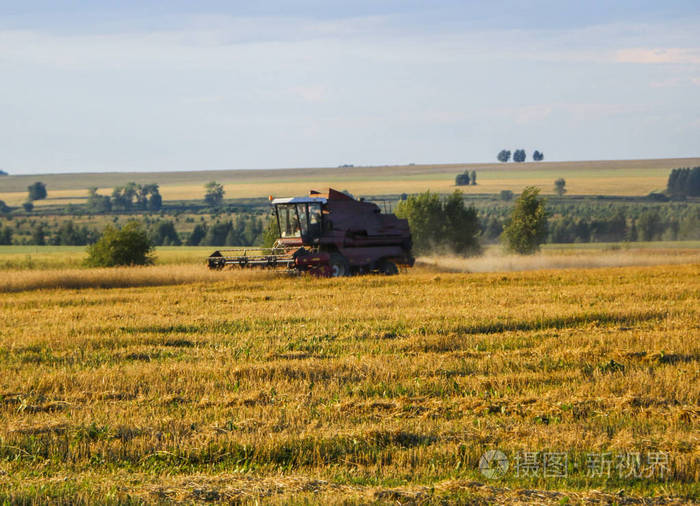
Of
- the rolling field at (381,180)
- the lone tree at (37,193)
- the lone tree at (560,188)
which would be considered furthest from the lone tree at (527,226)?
the lone tree at (37,193)

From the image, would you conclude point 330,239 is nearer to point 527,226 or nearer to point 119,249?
point 119,249

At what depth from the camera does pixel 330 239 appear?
30891 millimetres

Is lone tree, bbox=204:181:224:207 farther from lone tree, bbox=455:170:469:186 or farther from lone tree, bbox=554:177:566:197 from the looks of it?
lone tree, bbox=554:177:566:197

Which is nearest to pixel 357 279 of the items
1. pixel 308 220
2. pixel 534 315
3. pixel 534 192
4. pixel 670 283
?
pixel 308 220

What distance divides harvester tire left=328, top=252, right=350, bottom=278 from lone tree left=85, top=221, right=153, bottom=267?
11.6 meters

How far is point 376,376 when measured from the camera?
10562mm

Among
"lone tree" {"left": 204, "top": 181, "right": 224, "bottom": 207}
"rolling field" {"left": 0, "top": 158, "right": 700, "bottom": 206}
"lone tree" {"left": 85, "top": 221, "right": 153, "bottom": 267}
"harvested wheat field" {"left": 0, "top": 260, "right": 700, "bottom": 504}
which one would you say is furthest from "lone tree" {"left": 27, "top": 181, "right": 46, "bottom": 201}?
"harvested wheat field" {"left": 0, "top": 260, "right": 700, "bottom": 504}

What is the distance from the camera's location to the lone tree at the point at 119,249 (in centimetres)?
3803

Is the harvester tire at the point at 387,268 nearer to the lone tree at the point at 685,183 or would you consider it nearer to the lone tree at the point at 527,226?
the lone tree at the point at 527,226

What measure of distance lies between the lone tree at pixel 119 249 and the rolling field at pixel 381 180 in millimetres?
79415

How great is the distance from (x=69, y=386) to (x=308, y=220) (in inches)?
834

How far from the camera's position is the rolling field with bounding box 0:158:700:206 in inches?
4865

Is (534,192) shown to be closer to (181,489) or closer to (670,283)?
(670,283)

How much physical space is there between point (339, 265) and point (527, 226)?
25338 millimetres
